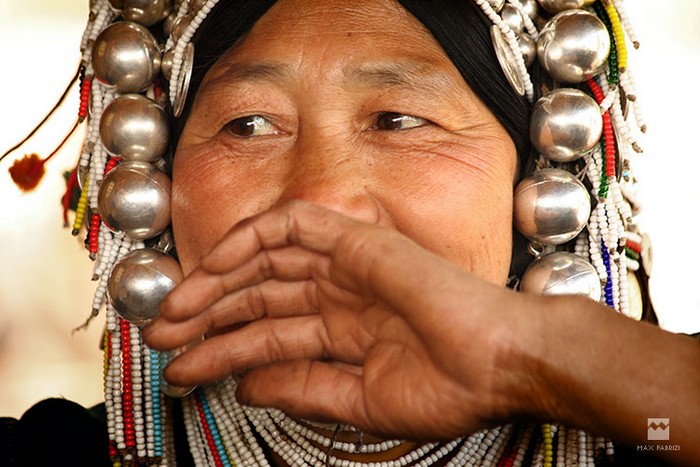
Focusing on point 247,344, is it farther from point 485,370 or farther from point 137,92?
point 137,92

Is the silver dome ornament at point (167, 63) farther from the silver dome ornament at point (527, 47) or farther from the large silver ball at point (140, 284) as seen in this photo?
the silver dome ornament at point (527, 47)

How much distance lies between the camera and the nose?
165 centimetres

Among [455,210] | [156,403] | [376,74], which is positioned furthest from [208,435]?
[376,74]

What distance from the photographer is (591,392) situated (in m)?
1.26

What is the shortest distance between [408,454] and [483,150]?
627 millimetres

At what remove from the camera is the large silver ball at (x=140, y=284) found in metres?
1.89

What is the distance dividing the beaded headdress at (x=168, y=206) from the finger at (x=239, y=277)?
48cm

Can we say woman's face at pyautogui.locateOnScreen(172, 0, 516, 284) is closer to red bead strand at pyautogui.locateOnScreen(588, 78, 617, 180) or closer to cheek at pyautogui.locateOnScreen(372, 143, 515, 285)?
cheek at pyautogui.locateOnScreen(372, 143, 515, 285)

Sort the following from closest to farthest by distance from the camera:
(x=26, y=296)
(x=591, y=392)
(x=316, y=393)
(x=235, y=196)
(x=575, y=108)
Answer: (x=591, y=392)
(x=316, y=393)
(x=235, y=196)
(x=575, y=108)
(x=26, y=296)

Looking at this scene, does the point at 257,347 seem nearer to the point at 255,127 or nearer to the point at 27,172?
the point at 255,127

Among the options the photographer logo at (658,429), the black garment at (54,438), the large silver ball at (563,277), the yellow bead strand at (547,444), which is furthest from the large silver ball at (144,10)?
the photographer logo at (658,429)

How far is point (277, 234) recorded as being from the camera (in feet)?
4.66

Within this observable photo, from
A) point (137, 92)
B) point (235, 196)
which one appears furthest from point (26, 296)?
point (235, 196)

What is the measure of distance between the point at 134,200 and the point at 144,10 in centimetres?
44
